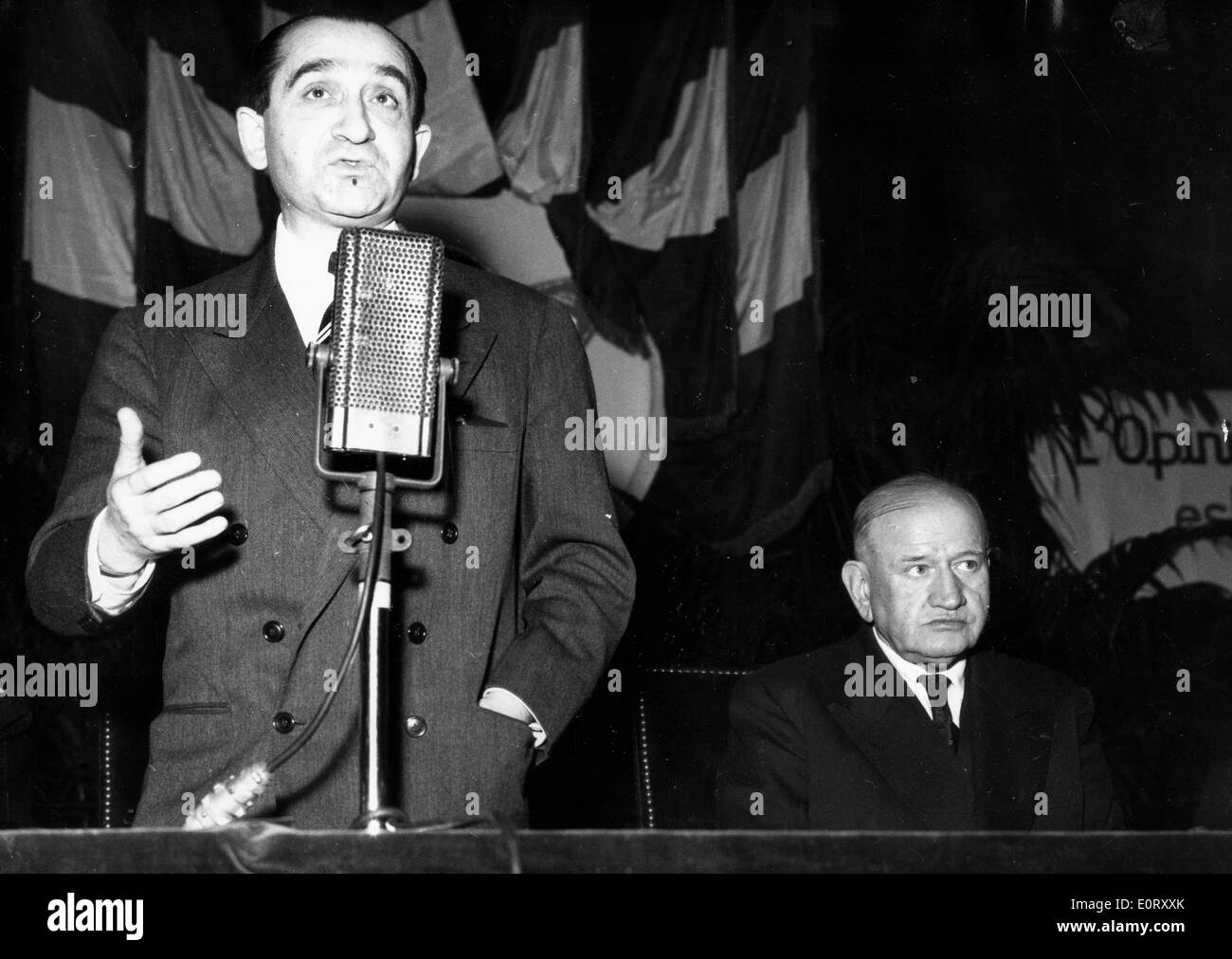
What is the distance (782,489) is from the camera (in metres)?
4.16

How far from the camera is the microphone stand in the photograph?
116 cm

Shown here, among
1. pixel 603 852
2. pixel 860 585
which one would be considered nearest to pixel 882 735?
pixel 860 585

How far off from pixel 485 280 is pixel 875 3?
2.68 metres

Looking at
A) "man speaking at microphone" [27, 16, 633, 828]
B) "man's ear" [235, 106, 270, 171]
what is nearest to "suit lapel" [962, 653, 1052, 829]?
"man speaking at microphone" [27, 16, 633, 828]

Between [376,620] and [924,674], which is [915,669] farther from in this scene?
[376,620]

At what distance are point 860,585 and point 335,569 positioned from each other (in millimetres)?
1296

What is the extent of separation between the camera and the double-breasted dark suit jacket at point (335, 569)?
1711 millimetres

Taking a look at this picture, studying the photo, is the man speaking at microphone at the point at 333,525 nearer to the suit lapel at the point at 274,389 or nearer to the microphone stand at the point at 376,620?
the suit lapel at the point at 274,389

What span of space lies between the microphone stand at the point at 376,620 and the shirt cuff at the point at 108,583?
31 centimetres

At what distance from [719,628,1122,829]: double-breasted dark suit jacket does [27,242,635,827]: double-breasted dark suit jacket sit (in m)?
0.64

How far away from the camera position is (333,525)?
174cm
